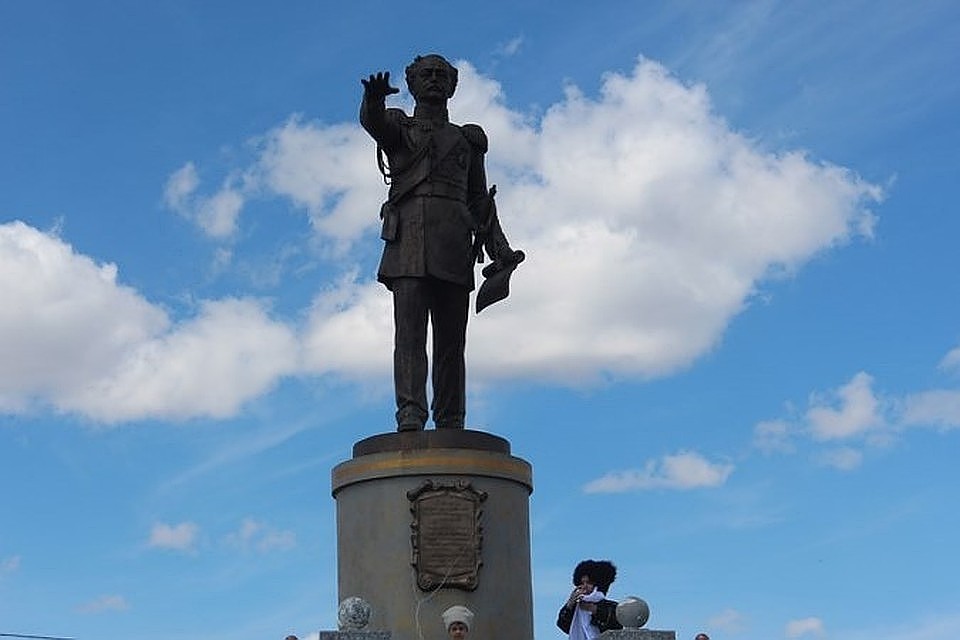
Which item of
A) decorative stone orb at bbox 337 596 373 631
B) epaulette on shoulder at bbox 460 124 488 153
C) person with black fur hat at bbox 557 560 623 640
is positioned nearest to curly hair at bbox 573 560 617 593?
person with black fur hat at bbox 557 560 623 640

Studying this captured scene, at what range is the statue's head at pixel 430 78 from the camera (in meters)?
18.2

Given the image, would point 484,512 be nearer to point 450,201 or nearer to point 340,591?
point 340,591

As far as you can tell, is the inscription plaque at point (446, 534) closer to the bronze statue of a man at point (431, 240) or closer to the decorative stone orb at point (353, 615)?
the bronze statue of a man at point (431, 240)

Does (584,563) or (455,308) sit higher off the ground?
(455,308)

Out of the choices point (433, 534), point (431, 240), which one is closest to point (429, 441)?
point (433, 534)

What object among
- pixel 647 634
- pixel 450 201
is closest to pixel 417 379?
pixel 450 201

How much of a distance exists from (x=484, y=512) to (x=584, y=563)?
1267 millimetres

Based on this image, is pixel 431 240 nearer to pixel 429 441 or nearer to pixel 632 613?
pixel 429 441

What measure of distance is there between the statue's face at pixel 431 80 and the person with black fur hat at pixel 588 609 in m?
5.84

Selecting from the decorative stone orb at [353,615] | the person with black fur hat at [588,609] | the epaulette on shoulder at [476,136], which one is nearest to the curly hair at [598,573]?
the person with black fur hat at [588,609]

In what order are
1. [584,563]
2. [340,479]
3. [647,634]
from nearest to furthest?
[647,634]
[584,563]
[340,479]

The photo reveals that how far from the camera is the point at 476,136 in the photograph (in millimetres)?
18625

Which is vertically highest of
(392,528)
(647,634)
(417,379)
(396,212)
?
(396,212)

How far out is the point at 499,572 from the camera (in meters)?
16.8
